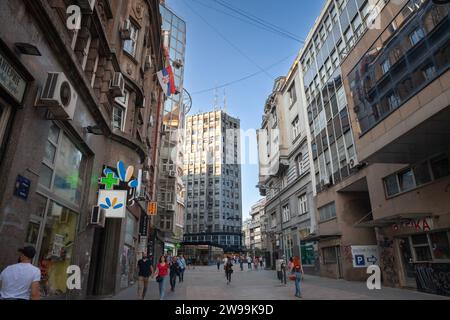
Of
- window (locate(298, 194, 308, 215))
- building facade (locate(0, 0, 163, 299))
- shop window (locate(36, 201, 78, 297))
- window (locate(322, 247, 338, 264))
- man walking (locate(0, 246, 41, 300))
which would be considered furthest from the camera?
window (locate(298, 194, 308, 215))

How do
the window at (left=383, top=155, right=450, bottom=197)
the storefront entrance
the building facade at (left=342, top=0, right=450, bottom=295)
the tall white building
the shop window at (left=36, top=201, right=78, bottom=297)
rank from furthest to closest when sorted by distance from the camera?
the tall white building → the storefront entrance → the window at (left=383, top=155, right=450, bottom=197) → the building facade at (left=342, top=0, right=450, bottom=295) → the shop window at (left=36, top=201, right=78, bottom=297)

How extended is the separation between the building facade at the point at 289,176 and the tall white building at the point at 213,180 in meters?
47.6

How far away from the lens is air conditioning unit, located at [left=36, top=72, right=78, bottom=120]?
6.76m

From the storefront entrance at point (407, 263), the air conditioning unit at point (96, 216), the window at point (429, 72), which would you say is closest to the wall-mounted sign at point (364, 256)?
the storefront entrance at point (407, 263)

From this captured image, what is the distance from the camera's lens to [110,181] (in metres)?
12.3

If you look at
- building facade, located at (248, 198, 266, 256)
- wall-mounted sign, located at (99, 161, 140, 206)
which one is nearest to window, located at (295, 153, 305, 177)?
wall-mounted sign, located at (99, 161, 140, 206)

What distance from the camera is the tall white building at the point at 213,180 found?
88750 mm

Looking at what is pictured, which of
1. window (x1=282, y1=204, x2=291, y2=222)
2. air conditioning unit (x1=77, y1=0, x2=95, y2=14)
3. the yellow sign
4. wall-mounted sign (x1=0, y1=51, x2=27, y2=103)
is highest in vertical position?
air conditioning unit (x1=77, y1=0, x2=95, y2=14)

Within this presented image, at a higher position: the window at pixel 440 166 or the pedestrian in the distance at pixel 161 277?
the window at pixel 440 166

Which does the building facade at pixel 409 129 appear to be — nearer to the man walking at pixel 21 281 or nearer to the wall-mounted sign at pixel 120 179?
the wall-mounted sign at pixel 120 179

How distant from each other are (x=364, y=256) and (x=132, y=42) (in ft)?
66.9

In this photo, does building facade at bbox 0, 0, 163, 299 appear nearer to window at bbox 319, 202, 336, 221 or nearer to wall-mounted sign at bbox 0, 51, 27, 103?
wall-mounted sign at bbox 0, 51, 27, 103
